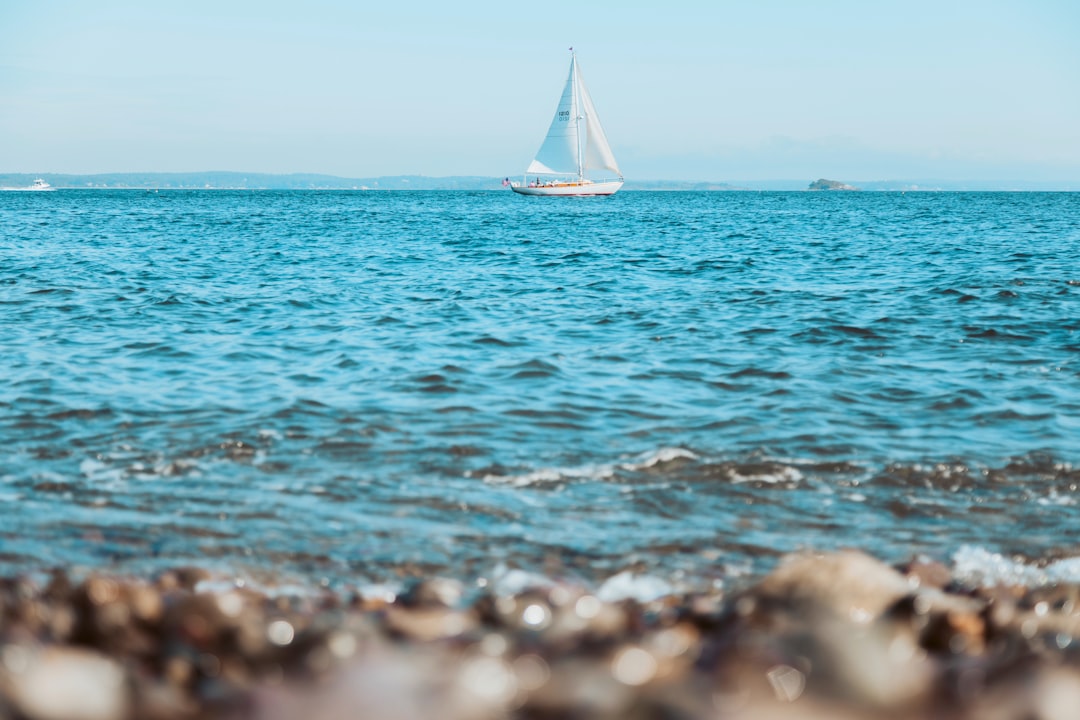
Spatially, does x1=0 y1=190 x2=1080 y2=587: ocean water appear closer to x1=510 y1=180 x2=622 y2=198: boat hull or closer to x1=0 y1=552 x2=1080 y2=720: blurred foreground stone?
x1=0 y1=552 x2=1080 y2=720: blurred foreground stone

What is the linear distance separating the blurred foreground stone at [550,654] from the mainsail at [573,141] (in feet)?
272

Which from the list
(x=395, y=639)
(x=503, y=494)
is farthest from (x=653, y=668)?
(x=503, y=494)

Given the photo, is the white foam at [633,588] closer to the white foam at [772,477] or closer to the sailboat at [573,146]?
the white foam at [772,477]

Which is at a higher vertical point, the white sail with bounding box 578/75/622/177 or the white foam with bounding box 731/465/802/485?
the white sail with bounding box 578/75/622/177

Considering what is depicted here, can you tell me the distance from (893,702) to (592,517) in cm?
309

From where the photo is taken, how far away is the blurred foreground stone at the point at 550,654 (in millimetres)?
2758

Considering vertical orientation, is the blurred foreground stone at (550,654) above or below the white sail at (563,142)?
below

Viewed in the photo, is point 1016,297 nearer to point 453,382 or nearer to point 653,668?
point 453,382

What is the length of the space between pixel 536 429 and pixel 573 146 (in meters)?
80.2

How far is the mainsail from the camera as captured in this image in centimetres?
8369

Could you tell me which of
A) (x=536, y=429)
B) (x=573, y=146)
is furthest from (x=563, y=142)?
(x=536, y=429)

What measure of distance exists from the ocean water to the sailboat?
A: 68837mm

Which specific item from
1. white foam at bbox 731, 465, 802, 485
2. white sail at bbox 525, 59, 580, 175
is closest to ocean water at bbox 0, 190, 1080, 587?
white foam at bbox 731, 465, 802, 485

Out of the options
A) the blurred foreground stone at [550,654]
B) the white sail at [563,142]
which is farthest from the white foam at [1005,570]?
the white sail at [563,142]
